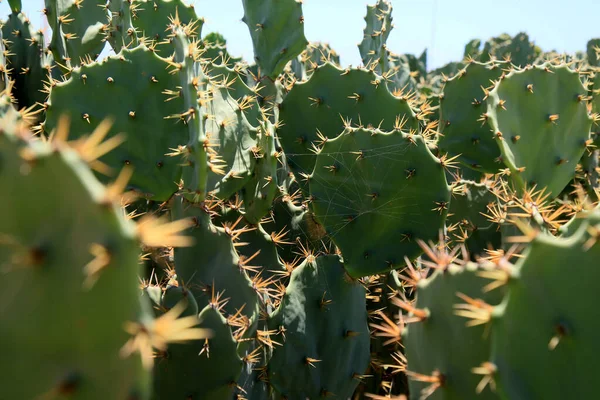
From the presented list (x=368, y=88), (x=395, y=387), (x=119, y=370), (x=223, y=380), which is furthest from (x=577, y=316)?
(x=368, y=88)

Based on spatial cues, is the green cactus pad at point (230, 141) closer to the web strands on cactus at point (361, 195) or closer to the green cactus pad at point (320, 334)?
the web strands on cactus at point (361, 195)

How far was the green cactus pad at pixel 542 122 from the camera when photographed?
7.77ft

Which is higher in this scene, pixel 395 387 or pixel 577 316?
pixel 577 316

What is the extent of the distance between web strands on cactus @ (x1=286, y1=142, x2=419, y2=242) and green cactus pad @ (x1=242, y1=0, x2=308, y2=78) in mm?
1166

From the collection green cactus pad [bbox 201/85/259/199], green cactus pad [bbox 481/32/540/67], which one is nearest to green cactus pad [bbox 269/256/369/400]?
green cactus pad [bbox 201/85/259/199]

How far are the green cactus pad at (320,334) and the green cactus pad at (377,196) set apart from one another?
0.10m

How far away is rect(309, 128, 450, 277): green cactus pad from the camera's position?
1.94 meters

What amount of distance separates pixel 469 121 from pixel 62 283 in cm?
239

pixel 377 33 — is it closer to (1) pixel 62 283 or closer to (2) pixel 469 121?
(2) pixel 469 121

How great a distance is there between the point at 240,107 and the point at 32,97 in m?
1.21

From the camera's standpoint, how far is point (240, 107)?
7.18 feet

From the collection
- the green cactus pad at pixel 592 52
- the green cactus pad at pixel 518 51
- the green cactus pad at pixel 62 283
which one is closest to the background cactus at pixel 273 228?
the green cactus pad at pixel 62 283

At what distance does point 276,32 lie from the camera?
3021 millimetres

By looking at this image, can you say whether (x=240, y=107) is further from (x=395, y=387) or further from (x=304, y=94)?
(x=395, y=387)
